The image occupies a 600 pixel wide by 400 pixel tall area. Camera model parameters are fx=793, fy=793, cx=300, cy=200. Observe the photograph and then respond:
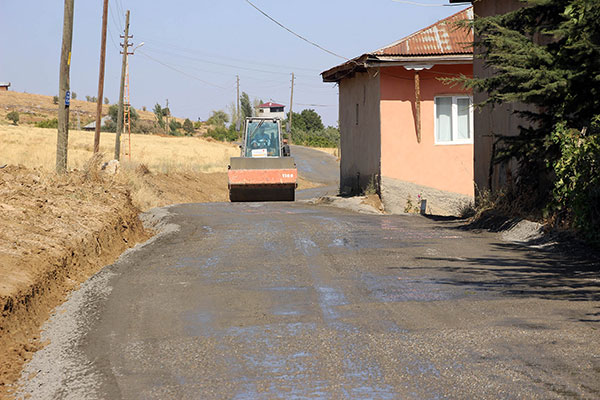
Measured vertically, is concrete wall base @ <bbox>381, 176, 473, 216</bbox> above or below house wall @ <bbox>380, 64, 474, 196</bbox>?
below

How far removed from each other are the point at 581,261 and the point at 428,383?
20.4 ft

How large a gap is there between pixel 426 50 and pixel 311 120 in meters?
118

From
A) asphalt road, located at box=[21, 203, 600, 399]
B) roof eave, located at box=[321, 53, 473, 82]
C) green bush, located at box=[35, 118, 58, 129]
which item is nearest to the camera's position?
asphalt road, located at box=[21, 203, 600, 399]

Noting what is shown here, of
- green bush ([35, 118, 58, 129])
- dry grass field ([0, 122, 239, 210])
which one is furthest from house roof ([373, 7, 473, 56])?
green bush ([35, 118, 58, 129])

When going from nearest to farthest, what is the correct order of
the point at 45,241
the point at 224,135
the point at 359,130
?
the point at 45,241
the point at 359,130
the point at 224,135

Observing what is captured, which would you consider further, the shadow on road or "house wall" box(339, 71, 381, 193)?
"house wall" box(339, 71, 381, 193)

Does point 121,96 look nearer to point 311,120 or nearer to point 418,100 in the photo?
point 418,100

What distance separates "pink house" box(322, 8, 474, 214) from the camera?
26906 millimetres

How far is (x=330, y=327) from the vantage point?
7188 mm

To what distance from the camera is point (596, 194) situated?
1183 centimetres

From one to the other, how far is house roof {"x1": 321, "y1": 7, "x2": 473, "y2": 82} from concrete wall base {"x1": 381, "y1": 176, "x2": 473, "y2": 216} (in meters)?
4.03

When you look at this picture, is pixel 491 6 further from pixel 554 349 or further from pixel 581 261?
pixel 554 349

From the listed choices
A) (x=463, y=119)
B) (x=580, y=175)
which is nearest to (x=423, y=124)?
(x=463, y=119)

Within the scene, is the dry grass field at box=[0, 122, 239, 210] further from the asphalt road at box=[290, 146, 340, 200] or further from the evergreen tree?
the evergreen tree
